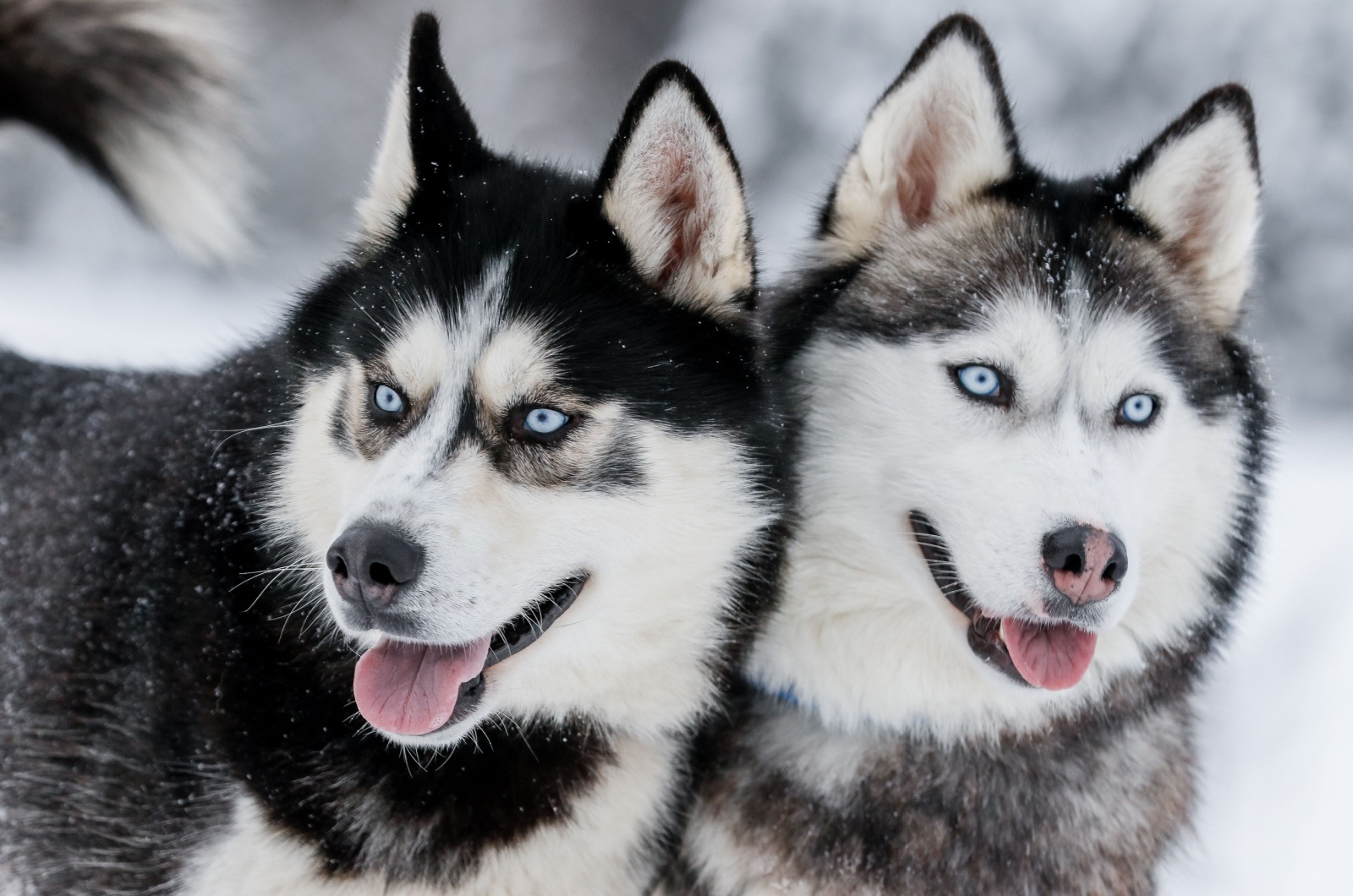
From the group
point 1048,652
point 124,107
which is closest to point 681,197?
point 1048,652

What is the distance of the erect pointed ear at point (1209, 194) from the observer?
2.22 m

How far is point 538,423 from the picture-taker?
1.82 m

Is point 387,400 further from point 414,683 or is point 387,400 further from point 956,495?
point 956,495

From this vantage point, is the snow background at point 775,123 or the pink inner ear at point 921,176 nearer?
the pink inner ear at point 921,176

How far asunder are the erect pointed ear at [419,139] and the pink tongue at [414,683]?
830mm

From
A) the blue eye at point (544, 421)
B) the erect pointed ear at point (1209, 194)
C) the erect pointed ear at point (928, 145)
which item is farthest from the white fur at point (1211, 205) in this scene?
the blue eye at point (544, 421)

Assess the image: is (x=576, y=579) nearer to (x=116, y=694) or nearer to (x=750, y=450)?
(x=750, y=450)

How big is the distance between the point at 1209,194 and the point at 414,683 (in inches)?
74.2

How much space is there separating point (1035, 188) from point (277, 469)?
166 centimetres

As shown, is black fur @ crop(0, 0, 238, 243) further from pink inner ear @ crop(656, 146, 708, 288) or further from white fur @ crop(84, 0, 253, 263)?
pink inner ear @ crop(656, 146, 708, 288)

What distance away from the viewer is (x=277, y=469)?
2.04 m

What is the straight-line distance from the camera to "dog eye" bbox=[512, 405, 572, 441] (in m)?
1.81

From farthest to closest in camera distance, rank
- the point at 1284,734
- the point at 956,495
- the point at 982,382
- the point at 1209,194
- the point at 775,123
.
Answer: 1. the point at 775,123
2. the point at 1284,734
3. the point at 1209,194
4. the point at 982,382
5. the point at 956,495

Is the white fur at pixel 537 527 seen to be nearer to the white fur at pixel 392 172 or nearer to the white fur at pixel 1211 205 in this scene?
the white fur at pixel 392 172
